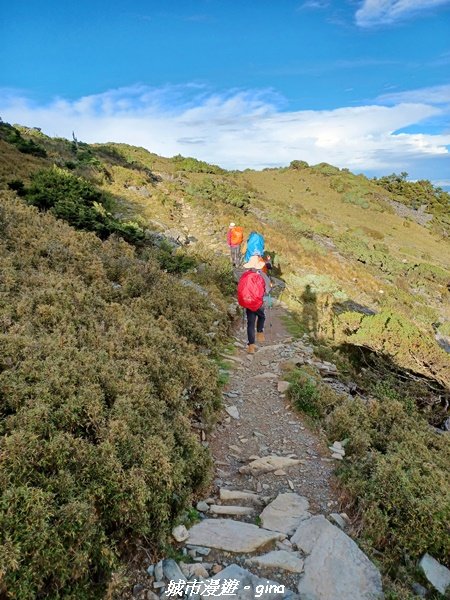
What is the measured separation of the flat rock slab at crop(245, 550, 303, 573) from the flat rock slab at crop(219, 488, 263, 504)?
85 cm

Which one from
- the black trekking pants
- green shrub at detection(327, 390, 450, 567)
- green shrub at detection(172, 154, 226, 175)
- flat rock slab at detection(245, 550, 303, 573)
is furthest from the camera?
green shrub at detection(172, 154, 226, 175)

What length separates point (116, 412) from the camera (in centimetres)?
386

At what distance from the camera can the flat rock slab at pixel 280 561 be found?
3.19 meters

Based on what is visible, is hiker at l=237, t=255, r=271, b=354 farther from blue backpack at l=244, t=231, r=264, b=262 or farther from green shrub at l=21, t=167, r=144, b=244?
green shrub at l=21, t=167, r=144, b=244

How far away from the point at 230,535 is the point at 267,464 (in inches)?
55.1

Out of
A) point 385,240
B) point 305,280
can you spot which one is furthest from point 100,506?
point 385,240

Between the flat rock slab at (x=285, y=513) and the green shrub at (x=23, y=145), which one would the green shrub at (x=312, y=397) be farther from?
the green shrub at (x=23, y=145)

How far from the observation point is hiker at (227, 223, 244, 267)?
1388 cm

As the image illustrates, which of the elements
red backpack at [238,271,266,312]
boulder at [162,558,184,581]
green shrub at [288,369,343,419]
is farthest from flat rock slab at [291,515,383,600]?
red backpack at [238,271,266,312]

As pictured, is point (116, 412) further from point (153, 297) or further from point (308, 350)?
point (308, 350)

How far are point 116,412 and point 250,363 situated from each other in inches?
170

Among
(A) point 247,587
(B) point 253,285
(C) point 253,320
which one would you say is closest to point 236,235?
(C) point 253,320

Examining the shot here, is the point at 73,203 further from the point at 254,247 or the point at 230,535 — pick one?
the point at 230,535

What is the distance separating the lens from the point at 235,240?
550 inches
